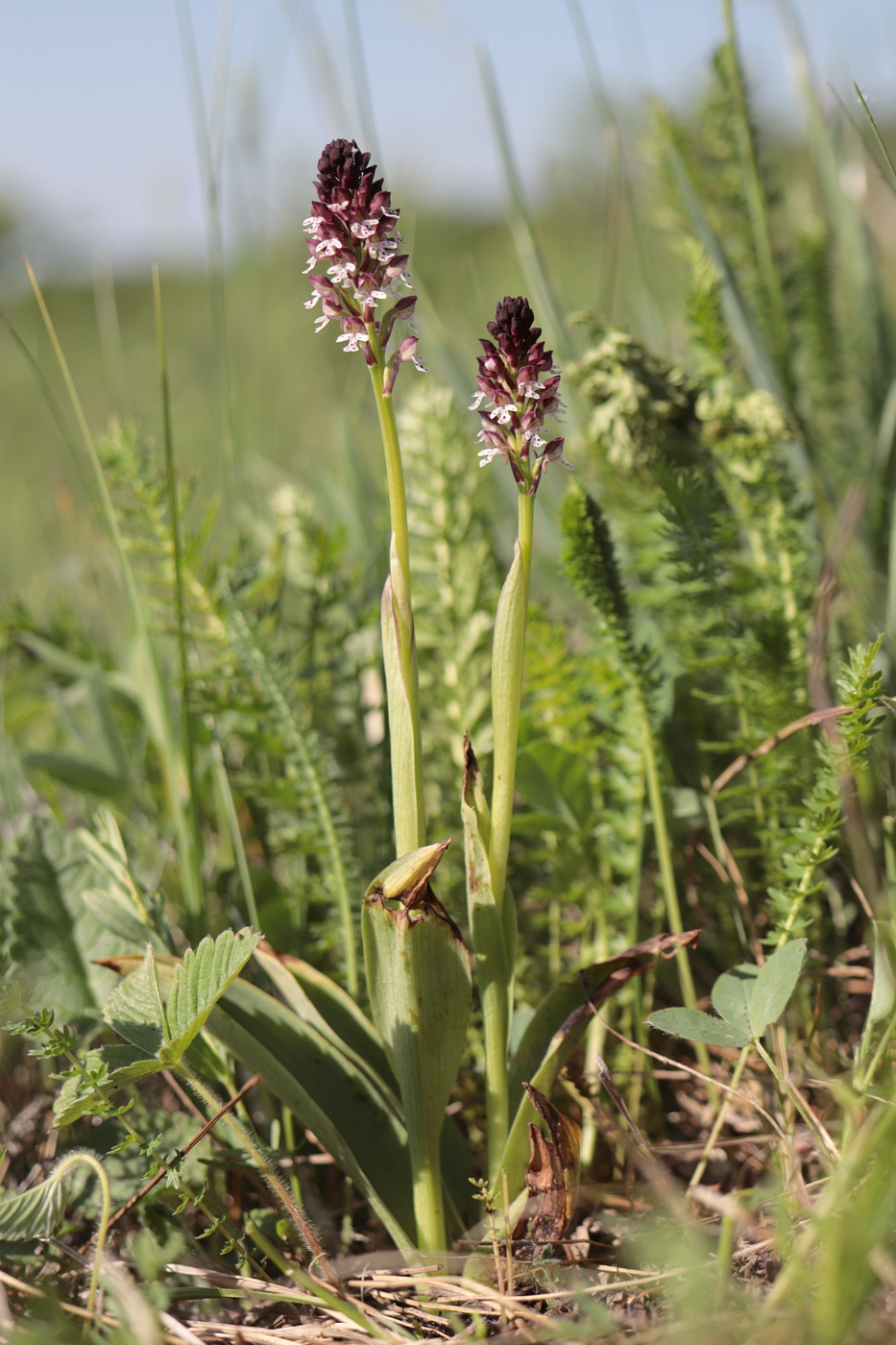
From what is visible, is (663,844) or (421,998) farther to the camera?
(663,844)

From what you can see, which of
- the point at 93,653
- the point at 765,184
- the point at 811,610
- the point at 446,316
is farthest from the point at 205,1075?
the point at 446,316

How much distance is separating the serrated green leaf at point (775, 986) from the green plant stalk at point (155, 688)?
2.41 ft

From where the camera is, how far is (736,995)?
103cm

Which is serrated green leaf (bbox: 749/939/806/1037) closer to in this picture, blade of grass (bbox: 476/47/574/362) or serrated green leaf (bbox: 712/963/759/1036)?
serrated green leaf (bbox: 712/963/759/1036)

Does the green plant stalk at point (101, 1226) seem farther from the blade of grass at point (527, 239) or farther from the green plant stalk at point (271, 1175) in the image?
the blade of grass at point (527, 239)

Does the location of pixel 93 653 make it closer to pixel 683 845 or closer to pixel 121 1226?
pixel 121 1226

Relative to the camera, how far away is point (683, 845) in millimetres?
1479

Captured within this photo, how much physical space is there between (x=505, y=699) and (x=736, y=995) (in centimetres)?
42

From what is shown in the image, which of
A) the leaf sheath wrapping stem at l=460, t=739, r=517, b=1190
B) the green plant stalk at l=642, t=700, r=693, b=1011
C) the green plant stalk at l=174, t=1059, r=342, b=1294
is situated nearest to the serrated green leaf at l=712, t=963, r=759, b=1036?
the green plant stalk at l=642, t=700, r=693, b=1011

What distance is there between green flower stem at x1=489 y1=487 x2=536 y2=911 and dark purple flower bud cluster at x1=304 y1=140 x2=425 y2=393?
0.23 meters

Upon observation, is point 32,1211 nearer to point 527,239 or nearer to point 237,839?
point 237,839

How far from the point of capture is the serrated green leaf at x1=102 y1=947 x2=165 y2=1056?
0.94 meters

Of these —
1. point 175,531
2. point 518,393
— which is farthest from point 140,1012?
point 518,393

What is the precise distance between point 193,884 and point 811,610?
0.96 meters
